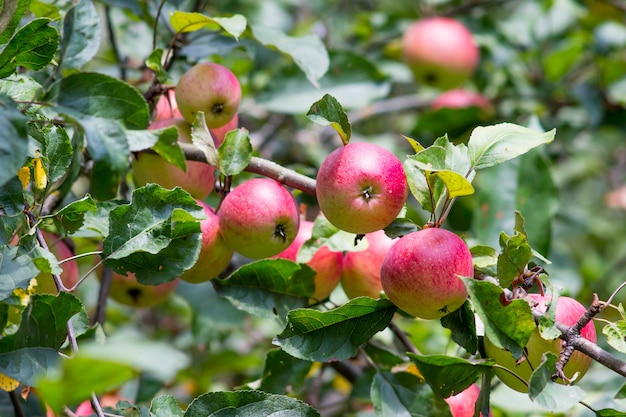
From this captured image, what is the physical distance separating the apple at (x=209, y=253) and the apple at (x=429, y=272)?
0.27 m

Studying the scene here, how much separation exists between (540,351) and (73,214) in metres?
0.61

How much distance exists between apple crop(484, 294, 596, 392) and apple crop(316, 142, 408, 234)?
21 cm

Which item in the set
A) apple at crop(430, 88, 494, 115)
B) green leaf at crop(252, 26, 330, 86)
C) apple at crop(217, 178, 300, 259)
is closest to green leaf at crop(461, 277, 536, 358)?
apple at crop(217, 178, 300, 259)

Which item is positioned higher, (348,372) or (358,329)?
(358,329)

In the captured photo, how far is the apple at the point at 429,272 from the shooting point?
2.85 feet

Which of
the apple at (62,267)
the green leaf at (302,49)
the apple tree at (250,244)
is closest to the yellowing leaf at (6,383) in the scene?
the apple tree at (250,244)

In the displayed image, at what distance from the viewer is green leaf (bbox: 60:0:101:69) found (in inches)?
38.7

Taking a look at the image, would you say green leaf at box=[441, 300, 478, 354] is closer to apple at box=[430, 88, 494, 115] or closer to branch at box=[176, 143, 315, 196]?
branch at box=[176, 143, 315, 196]

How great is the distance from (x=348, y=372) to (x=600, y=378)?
62 cm

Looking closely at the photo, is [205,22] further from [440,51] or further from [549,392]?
[440,51]

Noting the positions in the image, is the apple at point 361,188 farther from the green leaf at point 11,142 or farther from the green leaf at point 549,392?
the green leaf at point 11,142

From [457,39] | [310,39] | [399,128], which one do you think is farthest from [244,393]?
[399,128]

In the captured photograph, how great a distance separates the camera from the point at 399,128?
2973 millimetres

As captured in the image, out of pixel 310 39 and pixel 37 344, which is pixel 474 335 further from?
pixel 310 39
